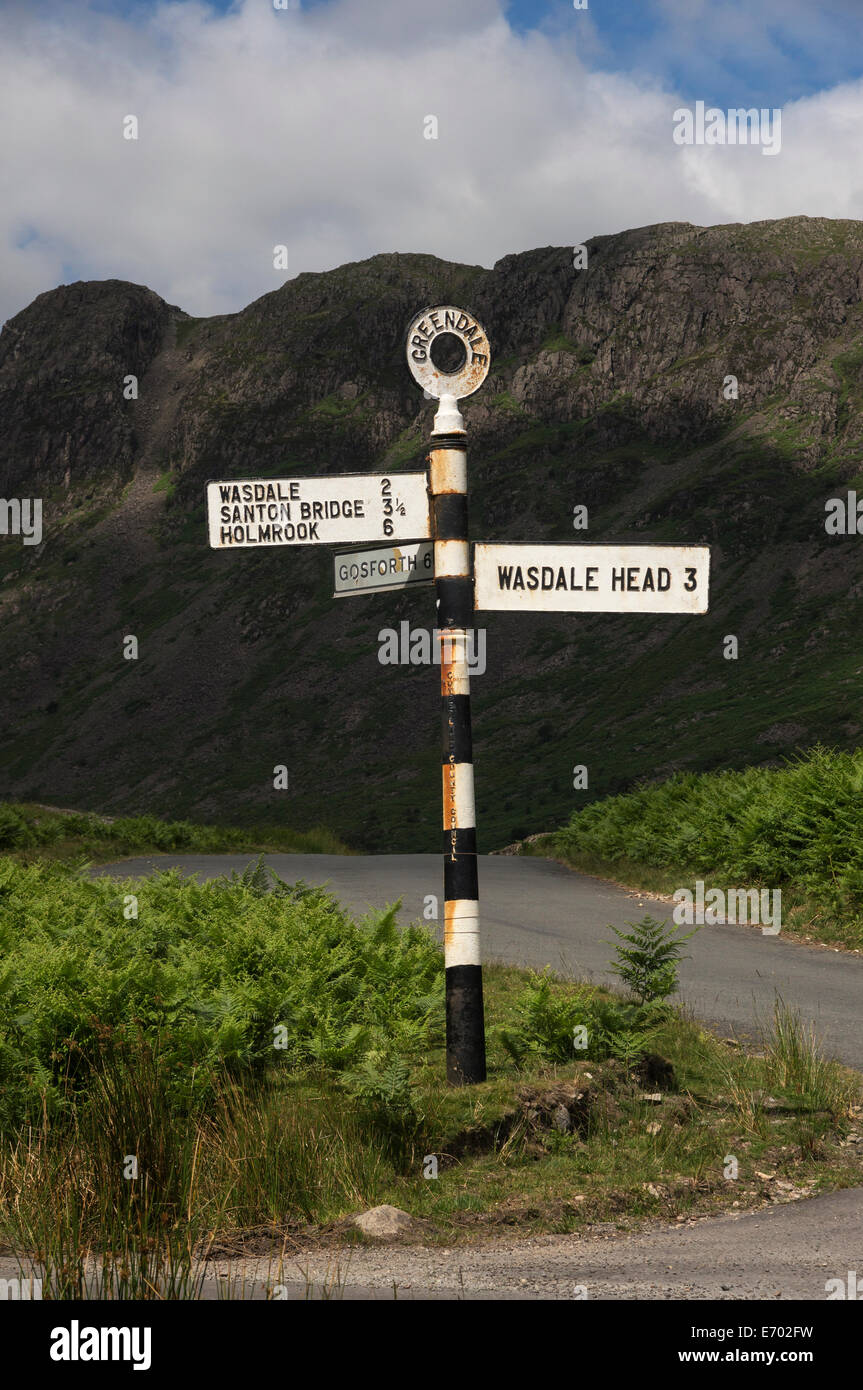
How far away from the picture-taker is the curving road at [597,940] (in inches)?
402

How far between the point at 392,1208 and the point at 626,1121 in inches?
67.4

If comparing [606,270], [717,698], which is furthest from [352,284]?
[717,698]

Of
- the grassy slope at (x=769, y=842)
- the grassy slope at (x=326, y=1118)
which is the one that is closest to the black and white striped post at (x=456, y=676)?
the grassy slope at (x=326, y=1118)

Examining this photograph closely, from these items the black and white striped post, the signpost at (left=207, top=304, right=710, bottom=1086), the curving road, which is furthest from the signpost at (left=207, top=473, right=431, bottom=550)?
the curving road

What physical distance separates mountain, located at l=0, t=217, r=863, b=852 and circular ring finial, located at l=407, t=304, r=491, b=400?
53543mm

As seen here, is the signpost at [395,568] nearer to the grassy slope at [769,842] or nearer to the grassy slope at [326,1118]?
the grassy slope at [326,1118]

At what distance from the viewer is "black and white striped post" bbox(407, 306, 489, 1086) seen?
6.71 meters

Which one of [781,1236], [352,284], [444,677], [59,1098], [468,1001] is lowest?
[781,1236]

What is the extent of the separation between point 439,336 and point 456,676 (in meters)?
1.94

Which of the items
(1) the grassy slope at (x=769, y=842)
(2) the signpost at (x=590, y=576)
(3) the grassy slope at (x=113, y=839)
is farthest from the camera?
(3) the grassy slope at (x=113, y=839)

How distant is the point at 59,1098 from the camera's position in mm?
6305

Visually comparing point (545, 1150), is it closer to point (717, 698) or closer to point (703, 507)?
→ point (717, 698)

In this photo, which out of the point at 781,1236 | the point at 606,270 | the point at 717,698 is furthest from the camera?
the point at 606,270

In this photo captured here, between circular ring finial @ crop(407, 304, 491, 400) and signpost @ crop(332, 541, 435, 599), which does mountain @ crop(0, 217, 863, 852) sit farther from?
signpost @ crop(332, 541, 435, 599)
